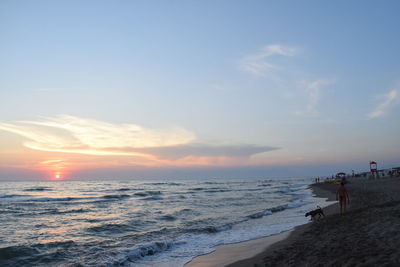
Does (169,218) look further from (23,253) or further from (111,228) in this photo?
(23,253)

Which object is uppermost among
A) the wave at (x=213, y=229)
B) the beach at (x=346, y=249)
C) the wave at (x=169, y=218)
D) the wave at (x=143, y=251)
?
the beach at (x=346, y=249)

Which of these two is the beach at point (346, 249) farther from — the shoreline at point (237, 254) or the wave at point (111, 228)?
the wave at point (111, 228)

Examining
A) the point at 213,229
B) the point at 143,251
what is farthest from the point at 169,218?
the point at 143,251

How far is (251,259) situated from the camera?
9203 mm

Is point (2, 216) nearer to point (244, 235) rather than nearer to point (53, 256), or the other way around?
point (53, 256)

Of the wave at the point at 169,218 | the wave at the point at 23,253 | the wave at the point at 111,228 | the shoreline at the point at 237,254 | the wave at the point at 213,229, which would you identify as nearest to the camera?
the shoreline at the point at 237,254

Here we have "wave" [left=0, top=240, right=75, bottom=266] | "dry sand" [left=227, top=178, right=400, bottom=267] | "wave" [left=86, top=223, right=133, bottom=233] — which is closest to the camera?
"dry sand" [left=227, top=178, right=400, bottom=267]

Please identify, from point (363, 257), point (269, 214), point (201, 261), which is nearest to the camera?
point (363, 257)

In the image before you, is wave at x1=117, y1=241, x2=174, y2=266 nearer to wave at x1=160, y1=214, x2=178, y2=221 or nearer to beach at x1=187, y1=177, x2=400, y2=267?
beach at x1=187, y1=177, x2=400, y2=267

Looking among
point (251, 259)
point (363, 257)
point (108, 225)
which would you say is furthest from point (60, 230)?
point (363, 257)

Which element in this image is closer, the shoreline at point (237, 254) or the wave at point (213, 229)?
the shoreline at point (237, 254)

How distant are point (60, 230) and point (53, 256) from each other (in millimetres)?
6129

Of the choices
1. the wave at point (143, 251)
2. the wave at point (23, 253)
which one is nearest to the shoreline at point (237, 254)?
the wave at point (143, 251)

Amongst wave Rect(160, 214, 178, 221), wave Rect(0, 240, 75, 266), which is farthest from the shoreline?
wave Rect(160, 214, 178, 221)
